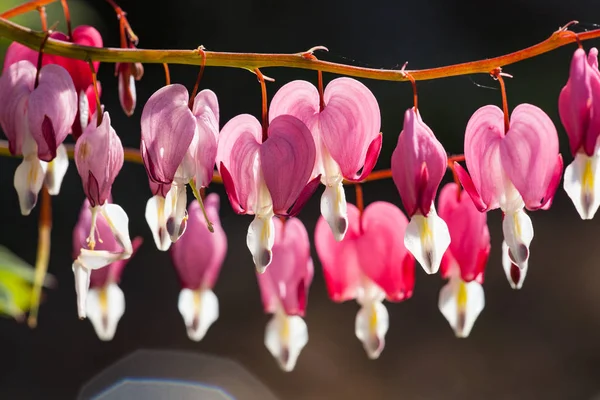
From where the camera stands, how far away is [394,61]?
11.1 ft

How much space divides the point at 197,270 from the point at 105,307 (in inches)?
5.3

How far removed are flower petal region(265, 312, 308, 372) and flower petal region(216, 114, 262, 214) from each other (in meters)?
0.30

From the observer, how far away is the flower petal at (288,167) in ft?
2.58

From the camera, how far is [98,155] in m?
0.76

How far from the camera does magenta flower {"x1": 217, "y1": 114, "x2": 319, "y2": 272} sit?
79 cm

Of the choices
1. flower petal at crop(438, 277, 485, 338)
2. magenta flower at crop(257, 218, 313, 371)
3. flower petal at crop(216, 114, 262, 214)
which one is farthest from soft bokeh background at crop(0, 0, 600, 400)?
flower petal at crop(216, 114, 262, 214)

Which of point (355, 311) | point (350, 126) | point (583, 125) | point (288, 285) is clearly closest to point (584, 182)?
point (583, 125)

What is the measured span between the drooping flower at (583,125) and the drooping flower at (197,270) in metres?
0.49

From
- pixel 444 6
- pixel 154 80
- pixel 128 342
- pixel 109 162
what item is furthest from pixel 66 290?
pixel 109 162

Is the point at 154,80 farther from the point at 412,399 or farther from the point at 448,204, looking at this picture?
the point at 448,204

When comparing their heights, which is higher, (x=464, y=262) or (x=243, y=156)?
(x=243, y=156)

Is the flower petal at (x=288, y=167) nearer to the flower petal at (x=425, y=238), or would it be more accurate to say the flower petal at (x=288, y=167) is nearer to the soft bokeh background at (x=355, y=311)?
the flower petal at (x=425, y=238)

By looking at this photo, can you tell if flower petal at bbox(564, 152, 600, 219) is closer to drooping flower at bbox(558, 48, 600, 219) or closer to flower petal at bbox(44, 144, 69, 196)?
drooping flower at bbox(558, 48, 600, 219)

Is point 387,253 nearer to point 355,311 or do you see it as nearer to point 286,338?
point 286,338
